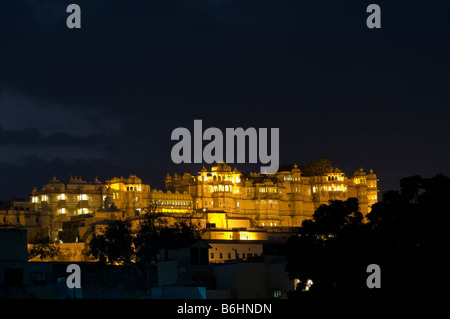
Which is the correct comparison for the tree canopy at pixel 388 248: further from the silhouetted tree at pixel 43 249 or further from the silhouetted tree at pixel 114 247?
the silhouetted tree at pixel 43 249

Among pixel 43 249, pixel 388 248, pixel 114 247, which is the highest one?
pixel 388 248

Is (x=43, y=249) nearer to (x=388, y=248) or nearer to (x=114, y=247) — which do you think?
(x=114, y=247)

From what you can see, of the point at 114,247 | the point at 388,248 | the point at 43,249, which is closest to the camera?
the point at 388,248

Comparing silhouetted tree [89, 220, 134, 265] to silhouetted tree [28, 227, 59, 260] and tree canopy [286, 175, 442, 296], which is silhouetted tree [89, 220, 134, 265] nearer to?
silhouetted tree [28, 227, 59, 260]

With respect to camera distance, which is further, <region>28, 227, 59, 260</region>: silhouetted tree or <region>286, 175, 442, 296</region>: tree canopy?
<region>28, 227, 59, 260</region>: silhouetted tree

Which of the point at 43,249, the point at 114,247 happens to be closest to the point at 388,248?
the point at 114,247

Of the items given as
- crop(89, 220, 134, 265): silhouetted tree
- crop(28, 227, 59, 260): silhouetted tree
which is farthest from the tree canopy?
crop(28, 227, 59, 260): silhouetted tree

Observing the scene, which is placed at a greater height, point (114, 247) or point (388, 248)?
point (388, 248)

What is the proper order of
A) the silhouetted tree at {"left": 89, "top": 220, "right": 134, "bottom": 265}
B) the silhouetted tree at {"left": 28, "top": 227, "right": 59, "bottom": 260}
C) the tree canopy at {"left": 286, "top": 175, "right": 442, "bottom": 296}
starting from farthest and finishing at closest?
the silhouetted tree at {"left": 28, "top": 227, "right": 59, "bottom": 260} < the silhouetted tree at {"left": 89, "top": 220, "right": 134, "bottom": 265} < the tree canopy at {"left": 286, "top": 175, "right": 442, "bottom": 296}

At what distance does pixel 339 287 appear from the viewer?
78.4 metres

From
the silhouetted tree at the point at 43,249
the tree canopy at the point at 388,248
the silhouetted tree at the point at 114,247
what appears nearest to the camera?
the tree canopy at the point at 388,248

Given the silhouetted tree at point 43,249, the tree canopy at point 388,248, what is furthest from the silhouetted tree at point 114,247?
→ the tree canopy at point 388,248

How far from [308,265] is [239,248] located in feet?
229

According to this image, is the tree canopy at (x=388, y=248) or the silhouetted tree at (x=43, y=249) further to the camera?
the silhouetted tree at (x=43, y=249)
